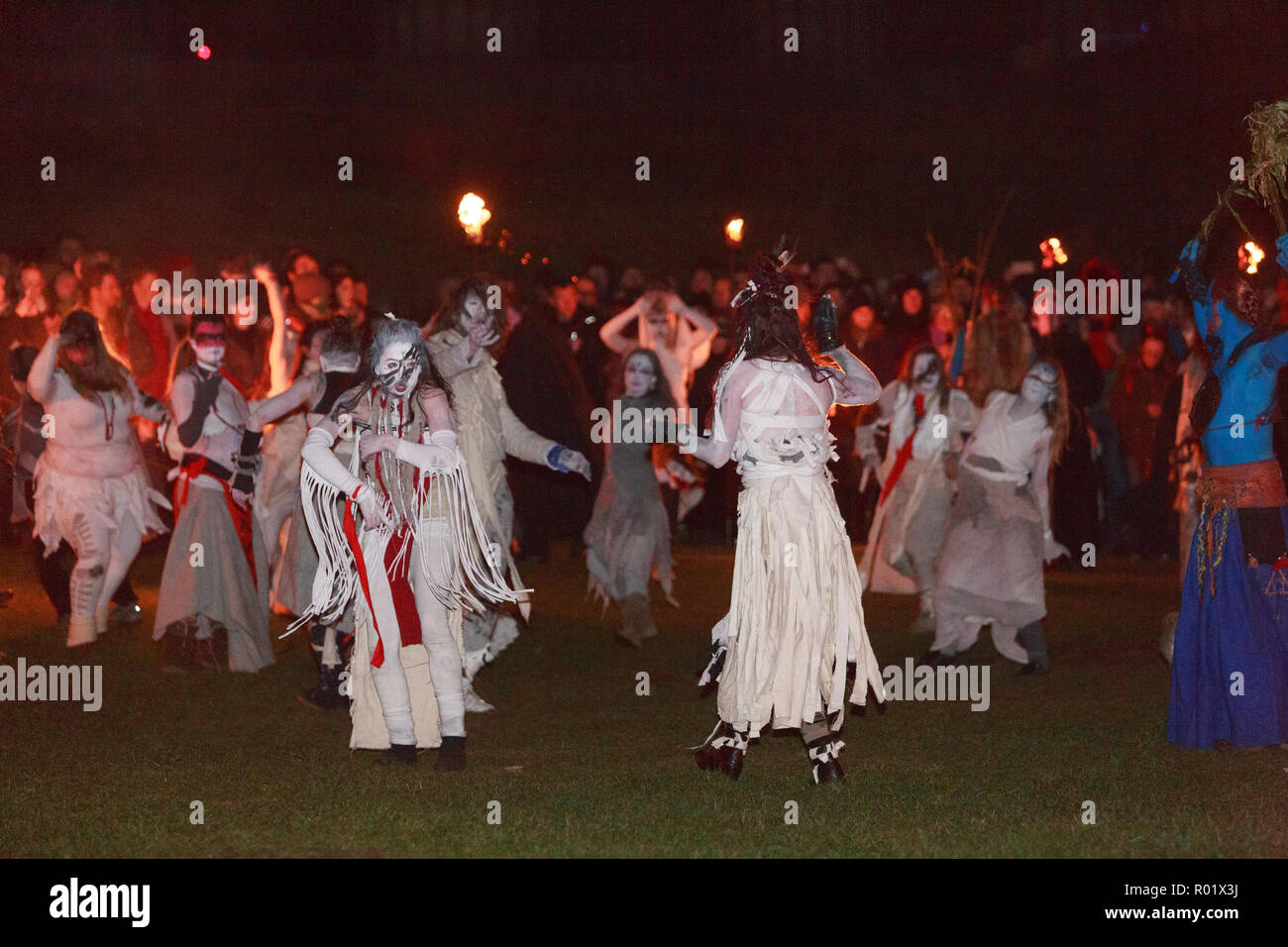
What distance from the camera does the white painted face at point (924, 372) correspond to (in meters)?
11.7

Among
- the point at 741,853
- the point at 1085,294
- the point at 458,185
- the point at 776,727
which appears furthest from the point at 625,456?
the point at 458,185

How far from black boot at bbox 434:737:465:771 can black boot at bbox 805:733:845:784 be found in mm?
1476

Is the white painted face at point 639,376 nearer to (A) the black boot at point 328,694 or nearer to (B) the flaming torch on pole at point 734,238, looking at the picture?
(A) the black boot at point 328,694

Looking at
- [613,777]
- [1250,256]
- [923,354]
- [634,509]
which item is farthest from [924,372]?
[613,777]

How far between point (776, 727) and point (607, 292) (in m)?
10.8

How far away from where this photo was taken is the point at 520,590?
7.73 meters

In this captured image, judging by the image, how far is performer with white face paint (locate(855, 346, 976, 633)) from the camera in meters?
11.5

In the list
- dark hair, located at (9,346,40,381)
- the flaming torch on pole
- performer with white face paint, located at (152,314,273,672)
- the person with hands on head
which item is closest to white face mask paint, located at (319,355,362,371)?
performer with white face paint, located at (152,314,273,672)

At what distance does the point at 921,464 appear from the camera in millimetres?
11750

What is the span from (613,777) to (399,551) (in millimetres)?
1316

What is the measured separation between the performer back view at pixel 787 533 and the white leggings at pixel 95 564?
5037 millimetres

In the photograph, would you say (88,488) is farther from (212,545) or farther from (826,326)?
(826,326)

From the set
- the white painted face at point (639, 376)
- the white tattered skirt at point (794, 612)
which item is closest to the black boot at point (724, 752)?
the white tattered skirt at point (794, 612)
